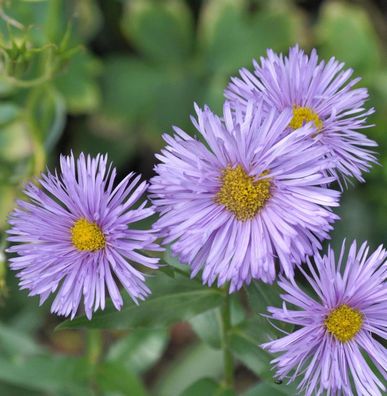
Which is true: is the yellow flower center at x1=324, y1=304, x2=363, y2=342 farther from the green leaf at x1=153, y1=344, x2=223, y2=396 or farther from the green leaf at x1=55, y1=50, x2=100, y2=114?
the green leaf at x1=55, y1=50, x2=100, y2=114

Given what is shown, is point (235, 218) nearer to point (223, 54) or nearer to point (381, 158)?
point (381, 158)

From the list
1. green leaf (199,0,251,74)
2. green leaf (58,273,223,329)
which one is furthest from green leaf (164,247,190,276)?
green leaf (199,0,251,74)

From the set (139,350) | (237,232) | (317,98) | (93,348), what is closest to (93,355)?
(93,348)

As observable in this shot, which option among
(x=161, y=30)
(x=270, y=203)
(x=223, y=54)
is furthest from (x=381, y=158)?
(x=270, y=203)

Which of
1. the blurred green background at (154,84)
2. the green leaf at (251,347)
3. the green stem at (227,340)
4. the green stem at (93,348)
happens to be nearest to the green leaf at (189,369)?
the blurred green background at (154,84)

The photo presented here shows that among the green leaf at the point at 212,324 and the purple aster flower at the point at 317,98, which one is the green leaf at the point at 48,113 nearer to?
the green leaf at the point at 212,324

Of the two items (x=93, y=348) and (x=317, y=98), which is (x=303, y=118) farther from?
(x=93, y=348)
